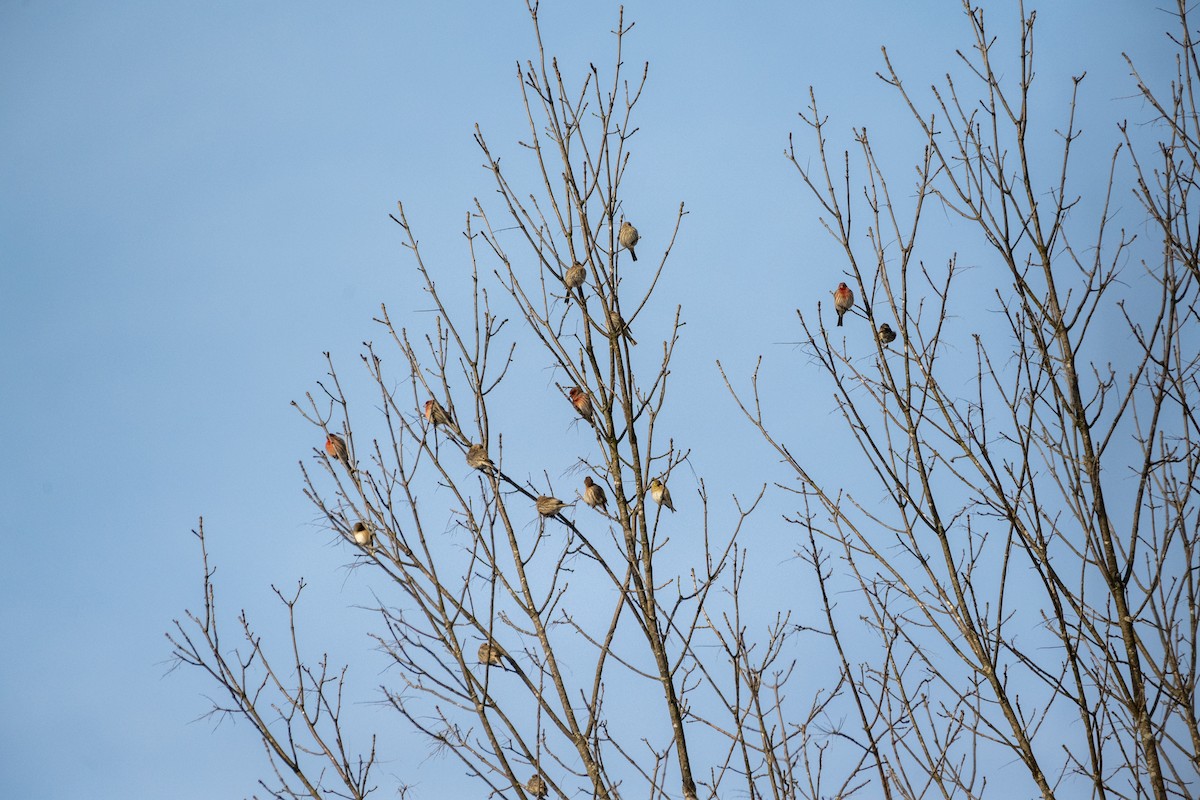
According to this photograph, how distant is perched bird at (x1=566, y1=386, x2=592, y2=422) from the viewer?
15.2 ft

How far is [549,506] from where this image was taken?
15.2 ft

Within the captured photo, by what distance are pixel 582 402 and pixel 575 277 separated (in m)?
0.60

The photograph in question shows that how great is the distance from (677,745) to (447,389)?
180 centimetres

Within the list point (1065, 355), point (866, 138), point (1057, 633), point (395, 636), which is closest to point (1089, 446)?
point (1065, 355)

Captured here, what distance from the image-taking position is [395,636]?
4523 millimetres

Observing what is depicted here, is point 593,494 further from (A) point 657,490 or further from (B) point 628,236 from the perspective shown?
(B) point 628,236

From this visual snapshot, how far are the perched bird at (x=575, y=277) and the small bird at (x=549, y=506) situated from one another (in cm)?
94

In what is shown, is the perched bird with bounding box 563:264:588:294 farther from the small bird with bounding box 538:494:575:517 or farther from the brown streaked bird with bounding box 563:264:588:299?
the small bird with bounding box 538:494:575:517

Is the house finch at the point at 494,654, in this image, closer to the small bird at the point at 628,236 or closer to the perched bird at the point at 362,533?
the perched bird at the point at 362,533

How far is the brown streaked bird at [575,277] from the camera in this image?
490 cm

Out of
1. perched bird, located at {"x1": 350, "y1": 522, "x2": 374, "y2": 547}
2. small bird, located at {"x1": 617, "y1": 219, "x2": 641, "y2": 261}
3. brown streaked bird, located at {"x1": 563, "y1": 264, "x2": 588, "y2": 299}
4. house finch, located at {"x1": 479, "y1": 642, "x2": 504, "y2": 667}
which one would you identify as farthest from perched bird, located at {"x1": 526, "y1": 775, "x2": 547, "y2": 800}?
small bird, located at {"x1": 617, "y1": 219, "x2": 641, "y2": 261}

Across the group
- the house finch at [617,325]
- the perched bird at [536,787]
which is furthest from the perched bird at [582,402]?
the perched bird at [536,787]

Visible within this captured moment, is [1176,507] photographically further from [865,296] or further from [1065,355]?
[865,296]

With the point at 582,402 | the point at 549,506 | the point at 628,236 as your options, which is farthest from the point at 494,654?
the point at 628,236
